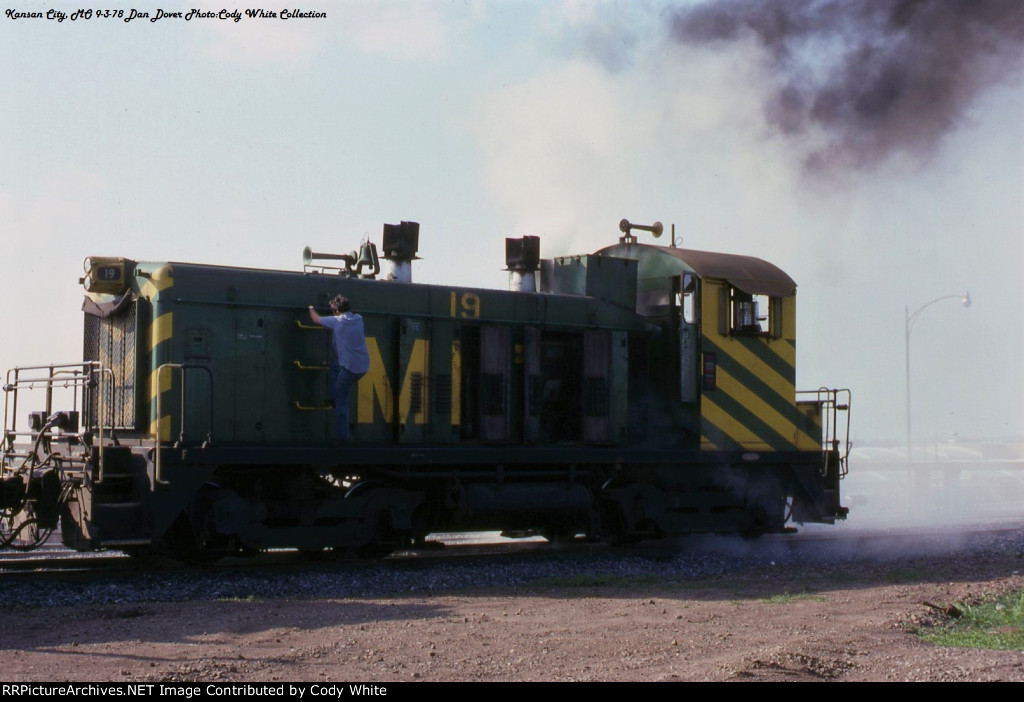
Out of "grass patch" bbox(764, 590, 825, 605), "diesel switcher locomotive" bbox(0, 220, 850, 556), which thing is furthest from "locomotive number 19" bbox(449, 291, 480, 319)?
"grass patch" bbox(764, 590, 825, 605)

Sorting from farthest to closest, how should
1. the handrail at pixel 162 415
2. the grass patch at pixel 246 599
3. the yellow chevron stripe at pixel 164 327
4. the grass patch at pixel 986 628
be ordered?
the yellow chevron stripe at pixel 164 327 < the handrail at pixel 162 415 < the grass patch at pixel 246 599 < the grass patch at pixel 986 628

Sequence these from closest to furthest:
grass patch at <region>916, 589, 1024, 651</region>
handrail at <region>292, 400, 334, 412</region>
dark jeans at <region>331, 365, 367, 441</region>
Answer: grass patch at <region>916, 589, 1024, 651</region> → dark jeans at <region>331, 365, 367, 441</region> → handrail at <region>292, 400, 334, 412</region>

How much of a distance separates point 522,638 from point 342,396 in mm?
4693

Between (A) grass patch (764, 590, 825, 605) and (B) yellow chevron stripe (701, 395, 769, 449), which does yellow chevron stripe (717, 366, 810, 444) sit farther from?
(A) grass patch (764, 590, 825, 605)

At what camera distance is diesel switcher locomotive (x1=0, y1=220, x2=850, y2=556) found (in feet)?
36.4

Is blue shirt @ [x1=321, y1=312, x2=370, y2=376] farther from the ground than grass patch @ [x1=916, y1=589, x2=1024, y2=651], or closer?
farther from the ground

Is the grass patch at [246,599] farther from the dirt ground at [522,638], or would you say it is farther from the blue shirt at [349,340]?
the blue shirt at [349,340]

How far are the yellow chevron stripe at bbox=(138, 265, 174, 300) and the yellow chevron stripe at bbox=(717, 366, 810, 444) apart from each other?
6.55 meters

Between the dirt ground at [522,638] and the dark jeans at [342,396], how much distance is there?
2367mm

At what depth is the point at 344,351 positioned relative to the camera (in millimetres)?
11664

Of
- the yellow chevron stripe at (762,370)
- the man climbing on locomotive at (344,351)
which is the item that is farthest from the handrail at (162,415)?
the yellow chevron stripe at (762,370)

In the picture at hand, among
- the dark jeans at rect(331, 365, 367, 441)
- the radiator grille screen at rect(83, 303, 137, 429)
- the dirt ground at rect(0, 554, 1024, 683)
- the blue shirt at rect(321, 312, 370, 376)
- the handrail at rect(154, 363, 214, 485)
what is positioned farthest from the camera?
the dark jeans at rect(331, 365, 367, 441)

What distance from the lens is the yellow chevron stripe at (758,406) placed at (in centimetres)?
1436
